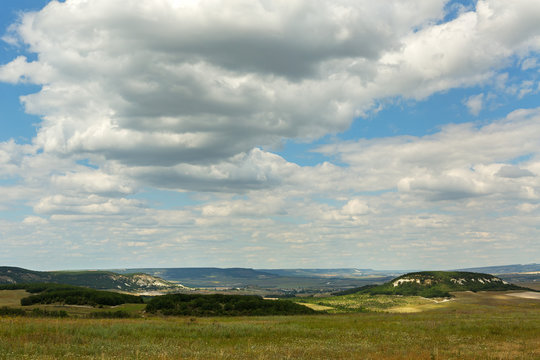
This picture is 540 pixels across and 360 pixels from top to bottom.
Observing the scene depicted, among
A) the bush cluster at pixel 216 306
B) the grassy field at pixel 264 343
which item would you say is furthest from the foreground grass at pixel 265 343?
the bush cluster at pixel 216 306

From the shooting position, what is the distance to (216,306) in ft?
313

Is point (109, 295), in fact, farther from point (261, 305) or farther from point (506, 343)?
point (506, 343)

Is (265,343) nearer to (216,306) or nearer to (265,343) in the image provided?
(265,343)

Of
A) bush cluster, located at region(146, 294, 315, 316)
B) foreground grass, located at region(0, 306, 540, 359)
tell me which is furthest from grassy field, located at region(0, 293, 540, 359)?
bush cluster, located at region(146, 294, 315, 316)

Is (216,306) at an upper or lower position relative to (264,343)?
lower

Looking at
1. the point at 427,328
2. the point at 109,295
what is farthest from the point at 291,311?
the point at 427,328

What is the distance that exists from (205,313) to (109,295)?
40.3m

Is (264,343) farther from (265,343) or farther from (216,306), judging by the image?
(216,306)

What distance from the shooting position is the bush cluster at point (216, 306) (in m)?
92.4

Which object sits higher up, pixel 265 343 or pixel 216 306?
pixel 265 343

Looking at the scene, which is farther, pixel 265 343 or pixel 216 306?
pixel 216 306

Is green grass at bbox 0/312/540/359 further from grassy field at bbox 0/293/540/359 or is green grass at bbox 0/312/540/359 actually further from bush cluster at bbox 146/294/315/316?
bush cluster at bbox 146/294/315/316

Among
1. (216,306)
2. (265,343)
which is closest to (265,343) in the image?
(265,343)

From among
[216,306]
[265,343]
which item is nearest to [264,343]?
[265,343]
